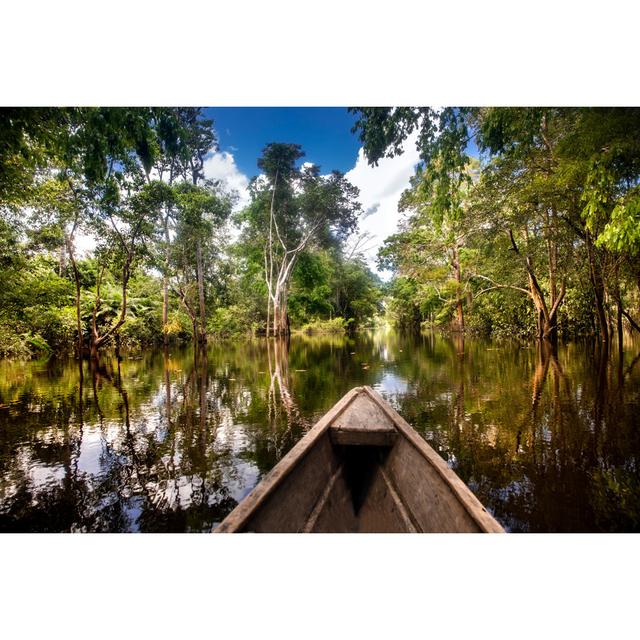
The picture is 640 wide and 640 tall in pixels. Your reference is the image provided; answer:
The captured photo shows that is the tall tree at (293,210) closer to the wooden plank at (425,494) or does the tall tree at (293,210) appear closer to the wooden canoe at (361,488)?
the wooden canoe at (361,488)

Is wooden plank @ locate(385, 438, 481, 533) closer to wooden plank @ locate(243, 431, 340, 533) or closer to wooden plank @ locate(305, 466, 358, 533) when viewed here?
wooden plank @ locate(305, 466, 358, 533)

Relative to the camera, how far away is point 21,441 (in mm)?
3092

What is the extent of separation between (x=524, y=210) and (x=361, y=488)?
736 centimetres

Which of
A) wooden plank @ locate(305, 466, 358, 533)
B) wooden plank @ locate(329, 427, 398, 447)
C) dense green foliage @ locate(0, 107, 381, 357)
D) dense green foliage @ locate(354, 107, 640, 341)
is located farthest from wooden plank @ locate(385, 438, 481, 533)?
dense green foliage @ locate(0, 107, 381, 357)

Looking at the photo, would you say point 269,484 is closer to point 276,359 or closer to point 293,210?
point 276,359

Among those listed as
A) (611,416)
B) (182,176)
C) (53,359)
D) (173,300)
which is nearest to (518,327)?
(611,416)

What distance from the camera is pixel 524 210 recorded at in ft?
23.9

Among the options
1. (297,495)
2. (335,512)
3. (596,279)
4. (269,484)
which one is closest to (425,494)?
(335,512)

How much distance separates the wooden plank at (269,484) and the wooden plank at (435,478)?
0.48m

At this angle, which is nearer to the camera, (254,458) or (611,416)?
(254,458)

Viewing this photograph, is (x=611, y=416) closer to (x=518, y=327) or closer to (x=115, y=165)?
(x=115, y=165)

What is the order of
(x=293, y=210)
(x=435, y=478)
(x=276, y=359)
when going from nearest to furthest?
(x=435, y=478), (x=276, y=359), (x=293, y=210)

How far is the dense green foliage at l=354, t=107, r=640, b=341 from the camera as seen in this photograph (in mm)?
3799

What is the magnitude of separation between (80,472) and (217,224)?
8.54 m
